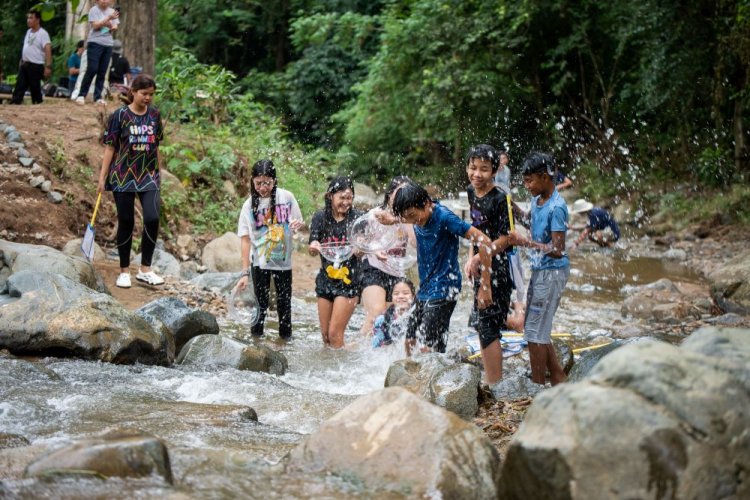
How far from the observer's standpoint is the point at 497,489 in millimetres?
3342

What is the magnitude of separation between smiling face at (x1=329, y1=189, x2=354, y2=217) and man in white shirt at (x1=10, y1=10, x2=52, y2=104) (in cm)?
917

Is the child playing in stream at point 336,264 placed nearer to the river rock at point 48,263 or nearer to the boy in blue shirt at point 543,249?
the boy in blue shirt at point 543,249

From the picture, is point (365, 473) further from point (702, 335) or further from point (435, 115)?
point (435, 115)

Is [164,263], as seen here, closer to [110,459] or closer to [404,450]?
[110,459]

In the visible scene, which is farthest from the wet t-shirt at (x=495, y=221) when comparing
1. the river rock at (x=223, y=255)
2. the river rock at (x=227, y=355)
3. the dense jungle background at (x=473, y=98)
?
the dense jungle background at (x=473, y=98)

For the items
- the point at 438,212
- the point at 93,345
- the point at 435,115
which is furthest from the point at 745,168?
the point at 93,345

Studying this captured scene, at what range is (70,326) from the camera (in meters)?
6.38

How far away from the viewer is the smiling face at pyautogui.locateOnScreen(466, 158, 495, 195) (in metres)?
5.95

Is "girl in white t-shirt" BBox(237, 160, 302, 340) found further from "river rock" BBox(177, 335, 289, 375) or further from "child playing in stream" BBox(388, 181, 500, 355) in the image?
"child playing in stream" BBox(388, 181, 500, 355)

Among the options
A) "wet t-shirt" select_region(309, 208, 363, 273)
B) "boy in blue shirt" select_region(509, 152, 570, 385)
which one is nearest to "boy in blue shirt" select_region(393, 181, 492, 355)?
"boy in blue shirt" select_region(509, 152, 570, 385)

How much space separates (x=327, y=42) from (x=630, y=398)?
24.3 metres

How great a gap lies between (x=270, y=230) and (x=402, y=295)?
1.27 m

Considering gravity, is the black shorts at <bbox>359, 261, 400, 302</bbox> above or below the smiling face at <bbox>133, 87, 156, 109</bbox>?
below

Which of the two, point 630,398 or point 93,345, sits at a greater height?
point 630,398
